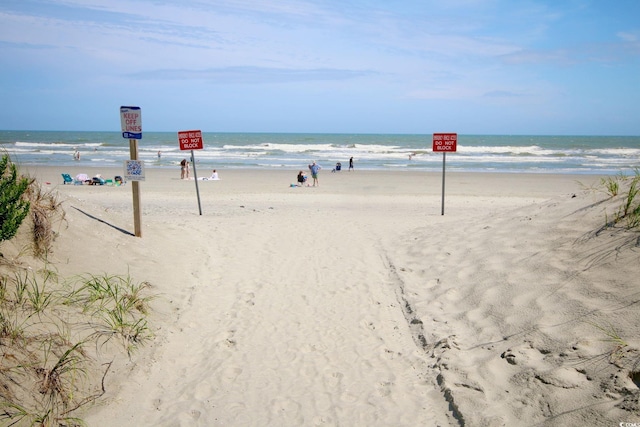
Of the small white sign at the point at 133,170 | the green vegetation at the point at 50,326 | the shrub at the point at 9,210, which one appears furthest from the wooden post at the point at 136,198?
the shrub at the point at 9,210

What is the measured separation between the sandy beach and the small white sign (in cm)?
88

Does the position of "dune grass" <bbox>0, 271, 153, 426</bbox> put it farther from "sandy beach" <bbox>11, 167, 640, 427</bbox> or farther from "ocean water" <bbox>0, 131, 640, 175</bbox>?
"ocean water" <bbox>0, 131, 640, 175</bbox>

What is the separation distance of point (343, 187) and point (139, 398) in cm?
1955

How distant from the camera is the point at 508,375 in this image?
13.0ft

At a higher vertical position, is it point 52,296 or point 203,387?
point 52,296

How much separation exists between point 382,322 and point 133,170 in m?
4.91

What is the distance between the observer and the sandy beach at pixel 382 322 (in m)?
3.70

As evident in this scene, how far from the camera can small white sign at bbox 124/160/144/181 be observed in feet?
25.5

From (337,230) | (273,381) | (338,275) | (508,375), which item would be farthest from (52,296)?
(337,230)

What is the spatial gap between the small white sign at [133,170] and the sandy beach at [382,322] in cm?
88

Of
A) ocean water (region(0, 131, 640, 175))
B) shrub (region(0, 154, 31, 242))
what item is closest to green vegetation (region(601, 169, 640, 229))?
shrub (region(0, 154, 31, 242))

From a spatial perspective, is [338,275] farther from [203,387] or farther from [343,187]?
[343,187]

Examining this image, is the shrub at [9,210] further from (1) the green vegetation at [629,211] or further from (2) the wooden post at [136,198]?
(1) the green vegetation at [629,211]

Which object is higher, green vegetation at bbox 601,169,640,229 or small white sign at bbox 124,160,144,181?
small white sign at bbox 124,160,144,181
